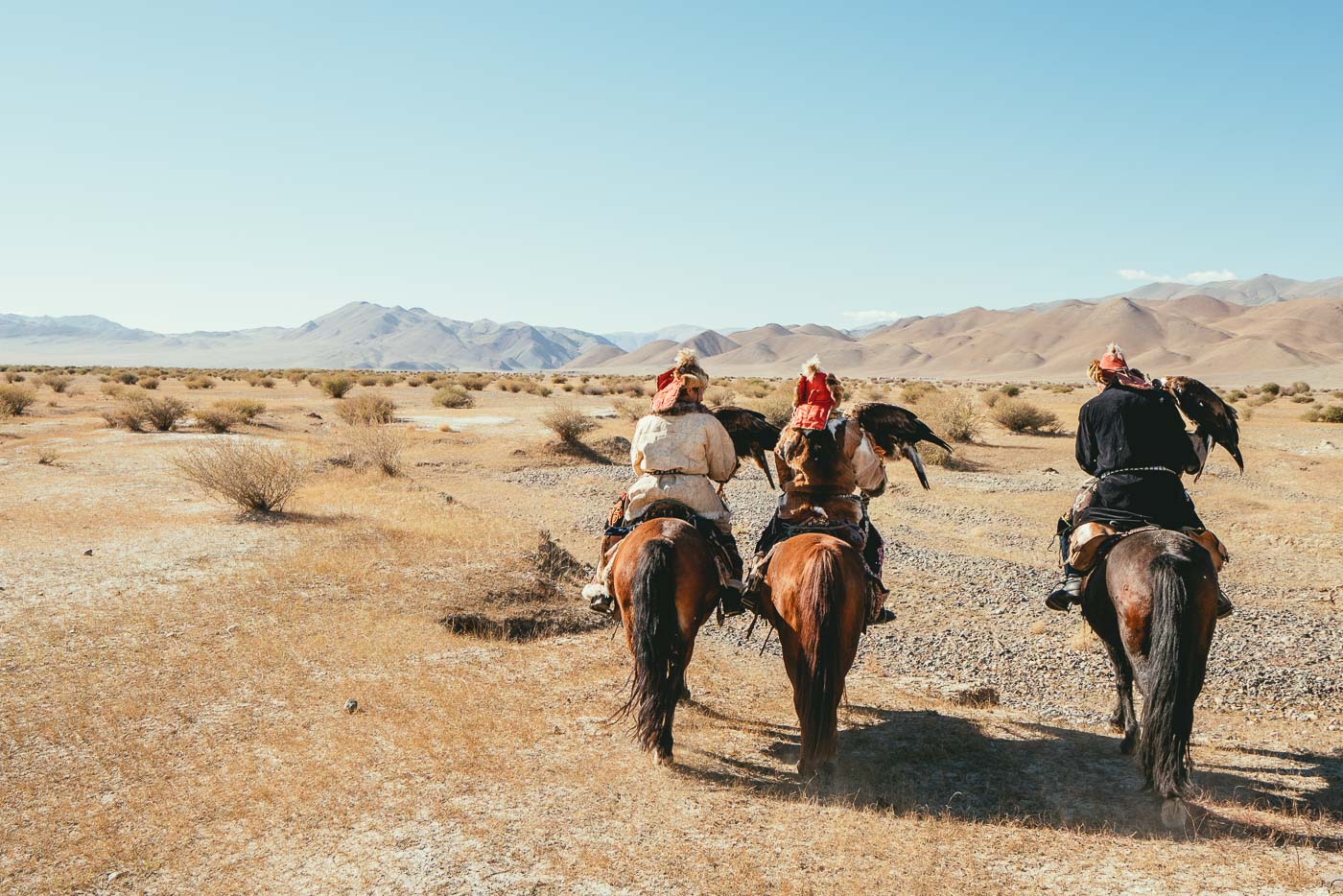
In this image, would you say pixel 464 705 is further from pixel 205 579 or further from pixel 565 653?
pixel 205 579

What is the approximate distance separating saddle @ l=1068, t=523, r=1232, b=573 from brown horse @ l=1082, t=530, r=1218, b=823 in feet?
1.31

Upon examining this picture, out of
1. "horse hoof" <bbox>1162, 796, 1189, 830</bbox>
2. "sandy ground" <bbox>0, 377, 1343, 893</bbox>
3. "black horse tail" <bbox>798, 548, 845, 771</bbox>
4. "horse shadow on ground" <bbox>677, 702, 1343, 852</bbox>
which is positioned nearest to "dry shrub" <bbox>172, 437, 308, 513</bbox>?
"sandy ground" <bbox>0, 377, 1343, 893</bbox>

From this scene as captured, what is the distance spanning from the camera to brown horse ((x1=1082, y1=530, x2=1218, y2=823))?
14.6 feet

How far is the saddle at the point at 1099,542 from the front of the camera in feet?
17.1

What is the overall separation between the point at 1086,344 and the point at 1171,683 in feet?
434

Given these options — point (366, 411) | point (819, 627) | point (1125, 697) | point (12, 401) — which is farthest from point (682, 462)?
point (12, 401)

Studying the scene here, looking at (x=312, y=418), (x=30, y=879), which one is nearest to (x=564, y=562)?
(x=30, y=879)

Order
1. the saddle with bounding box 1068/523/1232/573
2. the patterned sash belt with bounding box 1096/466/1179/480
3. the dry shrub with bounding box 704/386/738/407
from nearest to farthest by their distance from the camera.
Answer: the saddle with bounding box 1068/523/1232/573
the patterned sash belt with bounding box 1096/466/1179/480
the dry shrub with bounding box 704/386/738/407

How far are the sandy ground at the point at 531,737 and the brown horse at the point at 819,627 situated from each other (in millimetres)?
338

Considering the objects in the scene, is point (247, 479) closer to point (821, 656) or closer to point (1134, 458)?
point (821, 656)

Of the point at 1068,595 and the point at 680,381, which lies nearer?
the point at 1068,595

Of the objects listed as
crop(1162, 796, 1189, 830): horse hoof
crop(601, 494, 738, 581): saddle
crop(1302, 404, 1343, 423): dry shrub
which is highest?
crop(1302, 404, 1343, 423): dry shrub

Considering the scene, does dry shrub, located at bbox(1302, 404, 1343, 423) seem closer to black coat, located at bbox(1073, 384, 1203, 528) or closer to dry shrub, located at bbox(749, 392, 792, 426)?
dry shrub, located at bbox(749, 392, 792, 426)

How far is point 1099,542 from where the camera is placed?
210 inches
